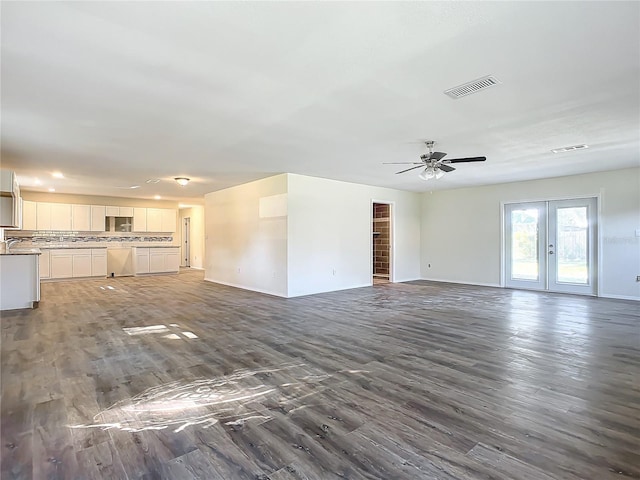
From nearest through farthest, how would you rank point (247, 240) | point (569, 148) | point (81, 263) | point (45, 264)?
1. point (569, 148)
2. point (247, 240)
3. point (45, 264)
4. point (81, 263)

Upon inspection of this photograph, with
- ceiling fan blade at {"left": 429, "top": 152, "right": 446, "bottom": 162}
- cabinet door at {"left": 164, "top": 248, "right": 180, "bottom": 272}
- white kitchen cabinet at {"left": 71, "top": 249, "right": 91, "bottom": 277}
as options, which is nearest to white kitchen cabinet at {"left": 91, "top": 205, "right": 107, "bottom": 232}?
white kitchen cabinet at {"left": 71, "top": 249, "right": 91, "bottom": 277}

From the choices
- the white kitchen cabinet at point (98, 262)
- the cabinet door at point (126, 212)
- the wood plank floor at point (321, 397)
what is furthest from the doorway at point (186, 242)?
the wood plank floor at point (321, 397)

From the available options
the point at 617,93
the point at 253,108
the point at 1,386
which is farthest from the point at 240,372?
the point at 617,93

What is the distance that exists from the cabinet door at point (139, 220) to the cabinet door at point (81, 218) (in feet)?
3.94

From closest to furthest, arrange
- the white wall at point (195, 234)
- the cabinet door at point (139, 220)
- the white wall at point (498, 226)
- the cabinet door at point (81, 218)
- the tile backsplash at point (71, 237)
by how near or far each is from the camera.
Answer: the white wall at point (498, 226), the tile backsplash at point (71, 237), the cabinet door at point (81, 218), the cabinet door at point (139, 220), the white wall at point (195, 234)

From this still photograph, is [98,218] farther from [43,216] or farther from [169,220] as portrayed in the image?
[169,220]

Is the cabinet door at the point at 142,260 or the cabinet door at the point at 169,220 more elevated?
the cabinet door at the point at 169,220

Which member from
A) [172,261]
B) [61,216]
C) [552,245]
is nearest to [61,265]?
[61,216]

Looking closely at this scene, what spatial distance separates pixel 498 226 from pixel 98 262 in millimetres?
11008

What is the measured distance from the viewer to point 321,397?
2541mm

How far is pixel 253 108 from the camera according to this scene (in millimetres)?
3471

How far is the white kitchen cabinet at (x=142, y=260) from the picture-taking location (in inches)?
421

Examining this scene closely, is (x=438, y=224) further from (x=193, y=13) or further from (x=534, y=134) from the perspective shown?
(x=193, y=13)

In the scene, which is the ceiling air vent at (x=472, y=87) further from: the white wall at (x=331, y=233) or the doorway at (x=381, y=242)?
the doorway at (x=381, y=242)
